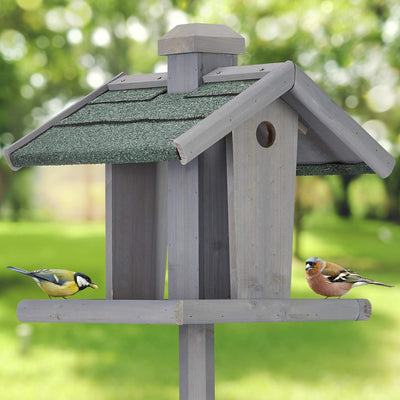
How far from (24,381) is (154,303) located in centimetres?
933

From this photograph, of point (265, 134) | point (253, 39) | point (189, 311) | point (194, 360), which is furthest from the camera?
point (253, 39)

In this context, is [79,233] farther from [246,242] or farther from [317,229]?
[246,242]

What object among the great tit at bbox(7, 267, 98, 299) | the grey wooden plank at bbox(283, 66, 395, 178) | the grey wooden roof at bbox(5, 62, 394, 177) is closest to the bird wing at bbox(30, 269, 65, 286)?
the great tit at bbox(7, 267, 98, 299)

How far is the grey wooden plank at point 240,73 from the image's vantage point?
376cm

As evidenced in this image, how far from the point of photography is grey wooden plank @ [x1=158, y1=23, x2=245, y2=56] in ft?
13.0

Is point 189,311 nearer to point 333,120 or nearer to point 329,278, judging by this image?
point 329,278

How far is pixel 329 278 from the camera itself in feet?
13.1

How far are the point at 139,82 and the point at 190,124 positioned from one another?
82 centimetres

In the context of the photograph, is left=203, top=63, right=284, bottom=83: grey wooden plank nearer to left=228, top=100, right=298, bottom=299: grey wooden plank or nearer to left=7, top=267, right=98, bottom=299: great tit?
left=228, top=100, right=298, bottom=299: grey wooden plank

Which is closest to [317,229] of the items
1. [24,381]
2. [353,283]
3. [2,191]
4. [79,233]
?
[79,233]

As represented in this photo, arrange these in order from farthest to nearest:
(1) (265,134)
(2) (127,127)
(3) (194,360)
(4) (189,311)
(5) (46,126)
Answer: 1. (5) (46,126)
2. (3) (194,360)
3. (1) (265,134)
4. (2) (127,127)
5. (4) (189,311)

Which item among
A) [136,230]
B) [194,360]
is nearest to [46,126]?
[136,230]

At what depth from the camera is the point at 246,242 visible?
3705 mm

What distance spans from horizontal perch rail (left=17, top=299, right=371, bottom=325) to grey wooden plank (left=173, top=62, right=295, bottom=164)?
677 mm
